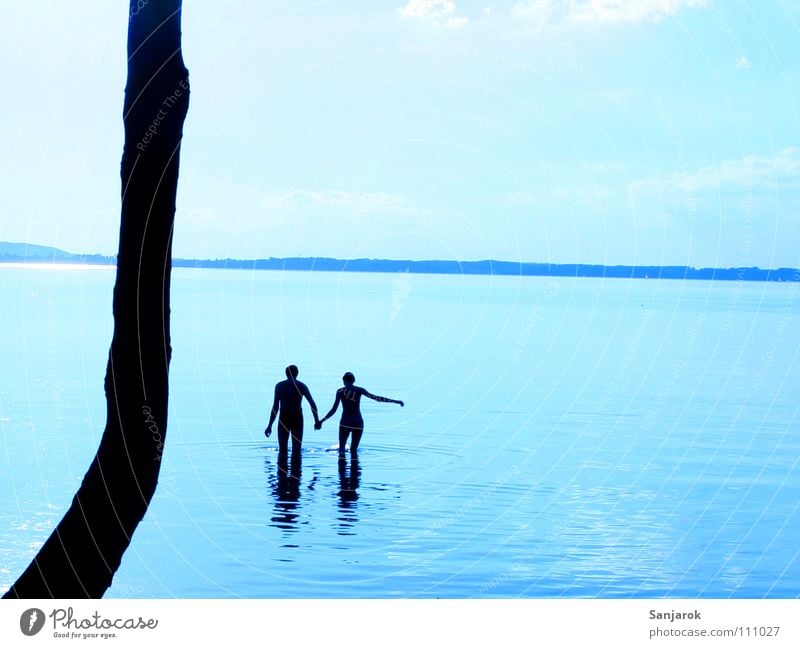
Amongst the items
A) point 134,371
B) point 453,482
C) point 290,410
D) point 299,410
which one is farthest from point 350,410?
point 134,371

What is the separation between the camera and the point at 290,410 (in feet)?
87.5

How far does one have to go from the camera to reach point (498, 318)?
124250 millimetres

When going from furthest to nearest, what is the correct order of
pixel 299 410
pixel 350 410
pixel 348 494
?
1. pixel 350 410
2. pixel 299 410
3. pixel 348 494

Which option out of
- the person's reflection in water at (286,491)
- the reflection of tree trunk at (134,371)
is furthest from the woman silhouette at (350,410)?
the reflection of tree trunk at (134,371)

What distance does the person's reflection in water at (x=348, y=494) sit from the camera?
22.2 metres

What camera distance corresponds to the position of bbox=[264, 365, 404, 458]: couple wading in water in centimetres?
2553

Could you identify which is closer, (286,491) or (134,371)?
(134,371)

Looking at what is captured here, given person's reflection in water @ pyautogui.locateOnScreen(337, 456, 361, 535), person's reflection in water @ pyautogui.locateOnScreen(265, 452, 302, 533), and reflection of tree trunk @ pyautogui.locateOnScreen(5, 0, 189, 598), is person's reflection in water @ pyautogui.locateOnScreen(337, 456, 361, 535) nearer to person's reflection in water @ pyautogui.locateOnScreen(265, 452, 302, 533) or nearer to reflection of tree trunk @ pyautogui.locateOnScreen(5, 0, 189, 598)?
person's reflection in water @ pyautogui.locateOnScreen(265, 452, 302, 533)

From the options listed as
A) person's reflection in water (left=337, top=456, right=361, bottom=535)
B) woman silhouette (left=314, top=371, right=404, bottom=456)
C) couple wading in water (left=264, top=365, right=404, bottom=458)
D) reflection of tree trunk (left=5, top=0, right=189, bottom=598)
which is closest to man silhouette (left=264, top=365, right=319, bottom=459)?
couple wading in water (left=264, top=365, right=404, bottom=458)

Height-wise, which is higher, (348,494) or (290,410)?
(290,410)

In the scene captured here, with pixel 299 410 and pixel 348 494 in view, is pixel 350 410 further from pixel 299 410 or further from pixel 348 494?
pixel 348 494

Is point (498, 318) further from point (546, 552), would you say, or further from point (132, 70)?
point (132, 70)

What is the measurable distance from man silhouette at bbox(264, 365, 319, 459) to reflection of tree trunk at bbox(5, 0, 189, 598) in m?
14.0

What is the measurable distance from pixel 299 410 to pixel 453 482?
3.66 meters
